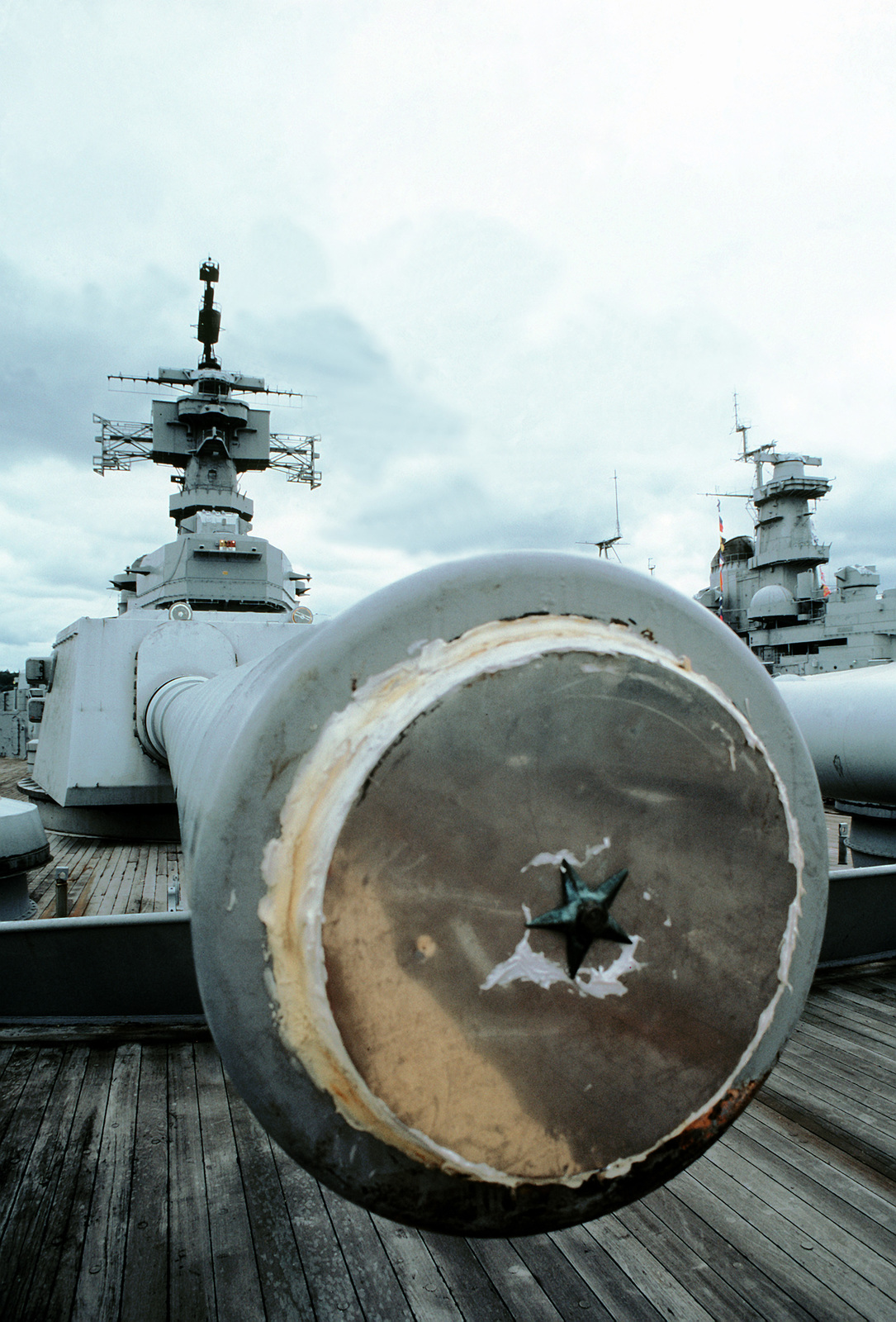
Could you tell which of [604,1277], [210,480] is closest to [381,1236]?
[604,1277]

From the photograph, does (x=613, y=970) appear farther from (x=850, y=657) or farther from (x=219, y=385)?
(x=850, y=657)

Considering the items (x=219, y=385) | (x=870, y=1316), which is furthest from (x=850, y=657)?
(x=870, y=1316)

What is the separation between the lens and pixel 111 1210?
2.06 meters

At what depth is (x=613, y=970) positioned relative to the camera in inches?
32.8

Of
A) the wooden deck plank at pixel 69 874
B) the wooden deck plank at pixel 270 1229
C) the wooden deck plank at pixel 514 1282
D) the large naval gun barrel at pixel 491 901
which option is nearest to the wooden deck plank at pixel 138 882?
the wooden deck plank at pixel 69 874

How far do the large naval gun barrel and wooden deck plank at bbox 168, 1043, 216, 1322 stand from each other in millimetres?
1287

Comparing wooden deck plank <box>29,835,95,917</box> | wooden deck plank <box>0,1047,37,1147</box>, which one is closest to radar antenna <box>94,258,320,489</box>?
wooden deck plank <box>29,835,95,917</box>

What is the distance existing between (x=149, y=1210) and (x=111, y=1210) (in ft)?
0.32

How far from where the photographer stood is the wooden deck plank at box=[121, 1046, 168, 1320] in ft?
5.75

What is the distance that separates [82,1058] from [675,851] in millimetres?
2953

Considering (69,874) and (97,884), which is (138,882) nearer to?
(97,884)

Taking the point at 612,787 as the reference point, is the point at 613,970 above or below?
below

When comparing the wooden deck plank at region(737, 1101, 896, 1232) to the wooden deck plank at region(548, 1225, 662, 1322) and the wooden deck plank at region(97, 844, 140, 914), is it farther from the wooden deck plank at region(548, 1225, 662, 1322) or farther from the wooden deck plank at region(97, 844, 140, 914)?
the wooden deck plank at region(97, 844, 140, 914)

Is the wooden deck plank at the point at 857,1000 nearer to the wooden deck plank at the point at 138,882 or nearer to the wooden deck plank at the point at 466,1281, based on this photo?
the wooden deck plank at the point at 466,1281
